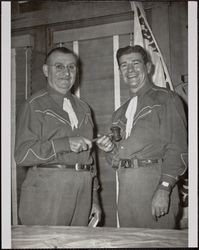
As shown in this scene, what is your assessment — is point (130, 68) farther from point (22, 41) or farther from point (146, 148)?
point (22, 41)

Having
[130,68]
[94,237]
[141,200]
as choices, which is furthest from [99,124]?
[94,237]

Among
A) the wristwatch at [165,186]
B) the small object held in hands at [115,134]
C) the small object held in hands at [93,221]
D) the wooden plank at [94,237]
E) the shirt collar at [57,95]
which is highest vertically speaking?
the shirt collar at [57,95]

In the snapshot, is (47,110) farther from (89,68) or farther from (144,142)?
(144,142)

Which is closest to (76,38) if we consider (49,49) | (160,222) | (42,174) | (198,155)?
(49,49)

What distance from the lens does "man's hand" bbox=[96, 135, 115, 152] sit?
2.04 metres

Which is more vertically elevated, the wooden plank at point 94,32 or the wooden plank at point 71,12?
the wooden plank at point 71,12

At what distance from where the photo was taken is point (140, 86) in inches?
81.4

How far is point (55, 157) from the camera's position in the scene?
2.01m

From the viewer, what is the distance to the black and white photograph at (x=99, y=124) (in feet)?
6.56

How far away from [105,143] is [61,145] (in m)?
0.22

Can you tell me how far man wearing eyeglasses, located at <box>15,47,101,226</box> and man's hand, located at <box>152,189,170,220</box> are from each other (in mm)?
280

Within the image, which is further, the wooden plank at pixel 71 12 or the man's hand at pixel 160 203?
the wooden plank at pixel 71 12

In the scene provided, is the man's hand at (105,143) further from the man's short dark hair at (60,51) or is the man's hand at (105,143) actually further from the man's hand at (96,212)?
the man's short dark hair at (60,51)

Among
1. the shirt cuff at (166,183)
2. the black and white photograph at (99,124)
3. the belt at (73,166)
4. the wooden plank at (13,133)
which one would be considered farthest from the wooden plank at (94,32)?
the shirt cuff at (166,183)
